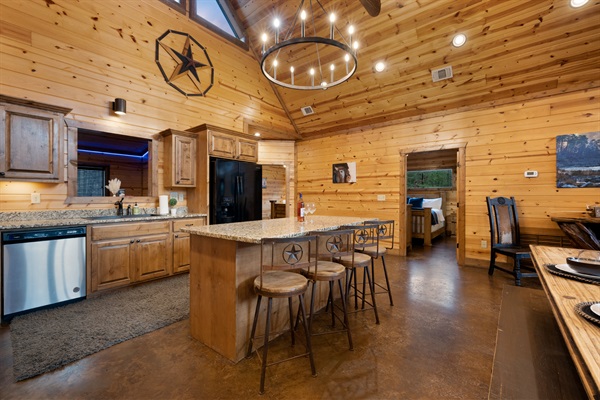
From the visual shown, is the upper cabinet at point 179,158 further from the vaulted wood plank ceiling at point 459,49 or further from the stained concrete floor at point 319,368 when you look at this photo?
the vaulted wood plank ceiling at point 459,49

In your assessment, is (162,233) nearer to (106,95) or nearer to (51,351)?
(51,351)

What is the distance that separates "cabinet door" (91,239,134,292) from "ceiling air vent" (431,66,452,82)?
17.2ft

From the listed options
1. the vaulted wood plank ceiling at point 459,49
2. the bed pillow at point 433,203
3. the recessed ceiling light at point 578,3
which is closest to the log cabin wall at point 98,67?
the vaulted wood plank ceiling at point 459,49

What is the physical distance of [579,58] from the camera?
3541 millimetres

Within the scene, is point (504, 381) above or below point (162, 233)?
below

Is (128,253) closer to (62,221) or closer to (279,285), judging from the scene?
(62,221)

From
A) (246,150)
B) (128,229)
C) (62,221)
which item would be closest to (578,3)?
(246,150)

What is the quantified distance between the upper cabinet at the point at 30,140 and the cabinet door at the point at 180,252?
152cm

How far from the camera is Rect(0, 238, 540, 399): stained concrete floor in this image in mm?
1601

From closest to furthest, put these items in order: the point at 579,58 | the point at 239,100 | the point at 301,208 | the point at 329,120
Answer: the point at 301,208 < the point at 579,58 < the point at 239,100 < the point at 329,120

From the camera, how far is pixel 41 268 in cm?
265

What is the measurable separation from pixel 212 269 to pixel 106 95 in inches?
129

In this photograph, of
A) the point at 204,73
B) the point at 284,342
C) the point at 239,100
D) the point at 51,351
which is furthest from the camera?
the point at 239,100

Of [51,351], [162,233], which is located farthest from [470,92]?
[51,351]
